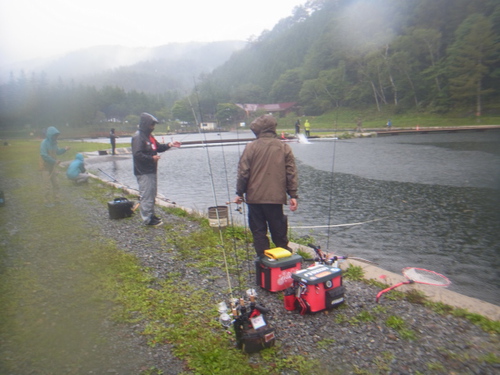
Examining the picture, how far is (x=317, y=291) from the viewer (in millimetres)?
3758

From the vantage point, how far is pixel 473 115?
163 ft

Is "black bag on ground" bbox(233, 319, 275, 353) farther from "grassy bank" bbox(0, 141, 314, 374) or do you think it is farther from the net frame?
the net frame

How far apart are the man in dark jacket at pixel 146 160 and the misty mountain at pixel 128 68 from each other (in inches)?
53.8

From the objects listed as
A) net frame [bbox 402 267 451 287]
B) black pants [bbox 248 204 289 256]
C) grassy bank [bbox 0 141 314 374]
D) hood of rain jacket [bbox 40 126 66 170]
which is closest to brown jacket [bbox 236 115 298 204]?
black pants [bbox 248 204 289 256]

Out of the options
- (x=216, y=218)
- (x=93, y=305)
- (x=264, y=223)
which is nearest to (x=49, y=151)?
(x=216, y=218)

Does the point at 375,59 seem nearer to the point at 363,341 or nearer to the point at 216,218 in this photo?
the point at 216,218

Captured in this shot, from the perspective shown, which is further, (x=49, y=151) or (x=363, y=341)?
(x=49, y=151)

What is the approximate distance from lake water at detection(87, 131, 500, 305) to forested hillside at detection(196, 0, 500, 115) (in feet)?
34.7

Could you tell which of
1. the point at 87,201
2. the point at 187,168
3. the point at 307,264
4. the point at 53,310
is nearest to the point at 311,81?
the point at 187,168

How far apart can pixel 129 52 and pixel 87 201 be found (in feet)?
29.7

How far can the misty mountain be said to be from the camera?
6741 millimetres

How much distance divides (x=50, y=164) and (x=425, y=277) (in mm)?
8949

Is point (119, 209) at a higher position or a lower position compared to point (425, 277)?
higher

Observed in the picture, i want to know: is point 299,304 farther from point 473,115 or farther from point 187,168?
point 473,115
